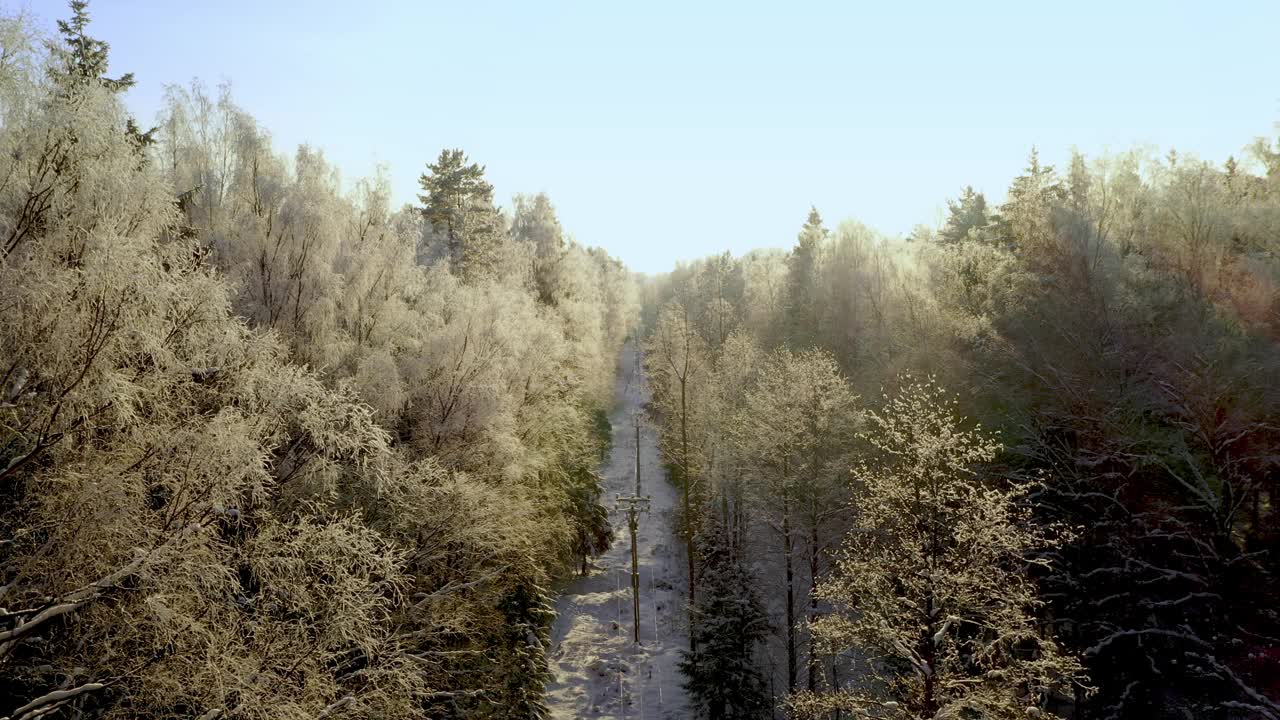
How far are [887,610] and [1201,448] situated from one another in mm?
12129

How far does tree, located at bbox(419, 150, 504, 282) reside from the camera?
1401 inches

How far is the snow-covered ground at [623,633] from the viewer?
2148 centimetres

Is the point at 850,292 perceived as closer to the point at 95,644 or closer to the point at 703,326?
the point at 703,326

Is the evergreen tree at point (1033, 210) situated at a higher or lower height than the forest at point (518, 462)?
higher

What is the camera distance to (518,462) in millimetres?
20266

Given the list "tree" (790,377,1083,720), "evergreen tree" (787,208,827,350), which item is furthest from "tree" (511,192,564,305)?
"tree" (790,377,1083,720)

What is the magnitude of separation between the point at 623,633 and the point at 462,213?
80.2 ft

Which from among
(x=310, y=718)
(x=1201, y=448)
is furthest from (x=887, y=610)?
(x=1201, y=448)

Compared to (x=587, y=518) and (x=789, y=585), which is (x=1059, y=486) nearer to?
(x=789, y=585)

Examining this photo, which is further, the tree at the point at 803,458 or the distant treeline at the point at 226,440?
the tree at the point at 803,458

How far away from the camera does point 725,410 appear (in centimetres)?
2972

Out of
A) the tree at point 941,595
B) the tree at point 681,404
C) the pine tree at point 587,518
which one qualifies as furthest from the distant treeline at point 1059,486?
the pine tree at point 587,518

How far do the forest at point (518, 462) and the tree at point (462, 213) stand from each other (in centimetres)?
277

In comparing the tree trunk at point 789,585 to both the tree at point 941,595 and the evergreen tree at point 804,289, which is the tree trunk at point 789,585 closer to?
the tree at point 941,595
